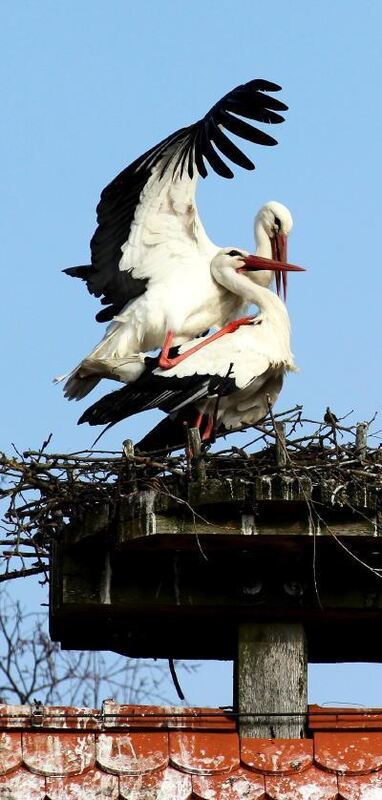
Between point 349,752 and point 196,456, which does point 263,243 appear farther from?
point 349,752

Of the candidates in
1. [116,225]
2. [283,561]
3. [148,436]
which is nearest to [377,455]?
[283,561]

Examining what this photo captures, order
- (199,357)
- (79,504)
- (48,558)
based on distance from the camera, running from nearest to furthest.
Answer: (79,504), (48,558), (199,357)

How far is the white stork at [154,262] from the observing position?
9.69m

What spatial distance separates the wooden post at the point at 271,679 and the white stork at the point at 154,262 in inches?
117

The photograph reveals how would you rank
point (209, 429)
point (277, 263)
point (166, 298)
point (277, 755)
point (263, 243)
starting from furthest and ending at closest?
1. point (263, 243)
2. point (277, 263)
3. point (166, 298)
4. point (209, 429)
5. point (277, 755)

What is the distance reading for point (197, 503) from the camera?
6434mm

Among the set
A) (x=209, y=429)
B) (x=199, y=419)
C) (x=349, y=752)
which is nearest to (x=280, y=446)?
(x=349, y=752)

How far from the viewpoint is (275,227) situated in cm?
1057

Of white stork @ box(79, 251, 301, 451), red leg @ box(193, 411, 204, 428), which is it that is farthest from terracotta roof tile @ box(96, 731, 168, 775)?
red leg @ box(193, 411, 204, 428)

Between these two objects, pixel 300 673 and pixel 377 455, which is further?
pixel 377 455

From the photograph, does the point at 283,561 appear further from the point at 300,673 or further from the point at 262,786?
the point at 262,786

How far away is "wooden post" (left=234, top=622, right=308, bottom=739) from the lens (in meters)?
6.48

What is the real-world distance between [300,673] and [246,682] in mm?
206

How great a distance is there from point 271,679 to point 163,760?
2.07 ft
